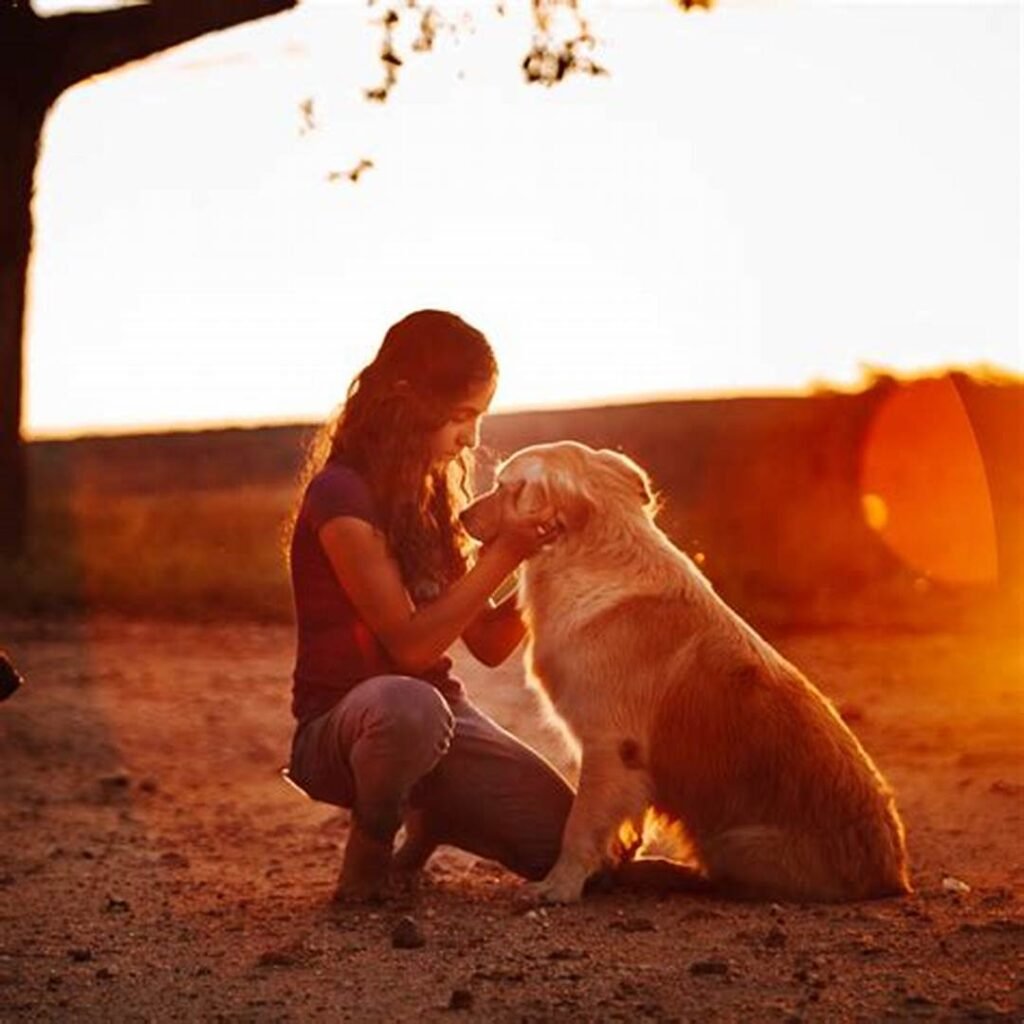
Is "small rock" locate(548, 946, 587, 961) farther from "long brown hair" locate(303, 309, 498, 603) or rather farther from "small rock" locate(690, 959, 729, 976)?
"long brown hair" locate(303, 309, 498, 603)

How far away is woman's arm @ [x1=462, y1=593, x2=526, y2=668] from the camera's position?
6547 millimetres

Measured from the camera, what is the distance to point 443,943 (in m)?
5.44

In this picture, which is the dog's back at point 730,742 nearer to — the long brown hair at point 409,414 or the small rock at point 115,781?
the long brown hair at point 409,414

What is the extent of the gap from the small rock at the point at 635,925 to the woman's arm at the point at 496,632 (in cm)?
115

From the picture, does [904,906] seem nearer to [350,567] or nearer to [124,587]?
[350,567]

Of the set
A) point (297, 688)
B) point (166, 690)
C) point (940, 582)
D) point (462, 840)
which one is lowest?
point (940, 582)

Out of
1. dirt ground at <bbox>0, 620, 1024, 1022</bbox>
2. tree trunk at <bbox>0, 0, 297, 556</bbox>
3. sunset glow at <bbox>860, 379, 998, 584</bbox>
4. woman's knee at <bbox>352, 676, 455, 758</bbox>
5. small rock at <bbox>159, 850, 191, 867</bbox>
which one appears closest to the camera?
dirt ground at <bbox>0, 620, 1024, 1022</bbox>

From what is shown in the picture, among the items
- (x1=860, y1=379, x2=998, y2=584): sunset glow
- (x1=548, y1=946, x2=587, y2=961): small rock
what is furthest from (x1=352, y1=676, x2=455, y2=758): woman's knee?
(x1=860, y1=379, x2=998, y2=584): sunset glow

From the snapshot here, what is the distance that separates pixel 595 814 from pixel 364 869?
70 cm

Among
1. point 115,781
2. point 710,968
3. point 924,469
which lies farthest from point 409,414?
point 924,469

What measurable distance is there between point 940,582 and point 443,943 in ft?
36.0

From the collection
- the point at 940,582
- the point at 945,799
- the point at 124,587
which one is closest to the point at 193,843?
the point at 945,799

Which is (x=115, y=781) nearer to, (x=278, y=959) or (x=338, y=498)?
(x=338, y=498)

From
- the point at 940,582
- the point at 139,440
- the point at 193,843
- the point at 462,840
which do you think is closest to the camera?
the point at 462,840
